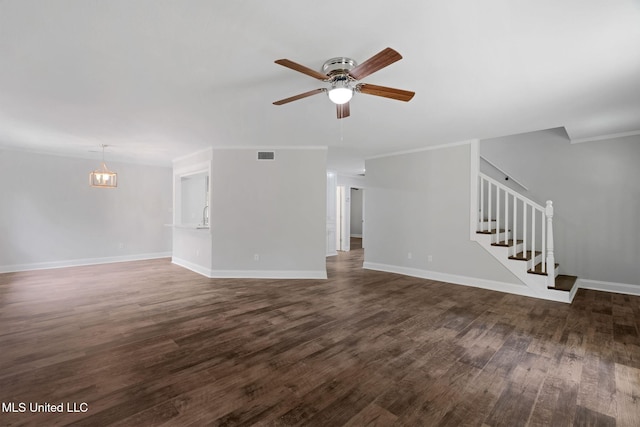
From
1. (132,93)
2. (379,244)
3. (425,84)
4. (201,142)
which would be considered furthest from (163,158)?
(425,84)

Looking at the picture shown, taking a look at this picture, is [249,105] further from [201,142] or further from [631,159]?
[631,159]

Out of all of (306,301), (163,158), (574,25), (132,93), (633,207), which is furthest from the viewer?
(163,158)

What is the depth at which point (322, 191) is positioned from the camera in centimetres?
532

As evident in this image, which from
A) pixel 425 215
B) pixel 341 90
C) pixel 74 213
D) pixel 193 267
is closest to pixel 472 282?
→ pixel 425 215

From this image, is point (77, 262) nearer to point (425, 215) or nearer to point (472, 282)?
point (425, 215)

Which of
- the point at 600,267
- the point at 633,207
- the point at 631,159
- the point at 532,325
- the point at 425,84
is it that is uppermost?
the point at 425,84

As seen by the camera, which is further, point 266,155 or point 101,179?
point 101,179

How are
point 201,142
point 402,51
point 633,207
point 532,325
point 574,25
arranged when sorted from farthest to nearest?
1. point 201,142
2. point 633,207
3. point 532,325
4. point 402,51
5. point 574,25

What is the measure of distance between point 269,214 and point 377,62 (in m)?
3.90

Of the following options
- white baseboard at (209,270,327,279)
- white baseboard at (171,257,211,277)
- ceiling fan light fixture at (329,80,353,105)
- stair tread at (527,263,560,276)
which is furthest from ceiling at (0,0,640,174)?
white baseboard at (171,257,211,277)

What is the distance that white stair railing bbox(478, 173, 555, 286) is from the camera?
4078 millimetres

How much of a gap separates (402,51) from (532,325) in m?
3.22

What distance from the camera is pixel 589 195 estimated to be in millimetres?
4727

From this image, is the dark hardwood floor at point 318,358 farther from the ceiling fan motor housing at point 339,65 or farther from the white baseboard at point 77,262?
the ceiling fan motor housing at point 339,65
